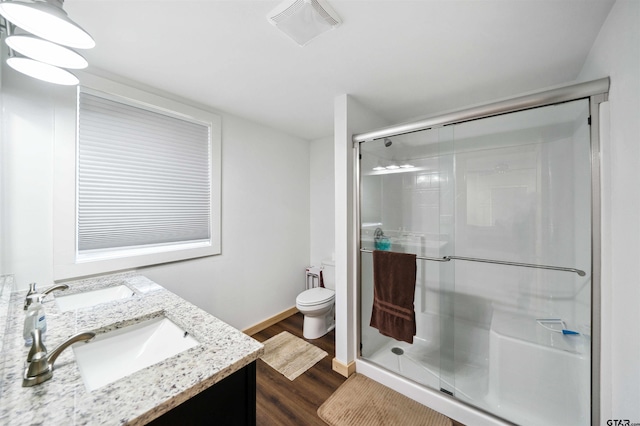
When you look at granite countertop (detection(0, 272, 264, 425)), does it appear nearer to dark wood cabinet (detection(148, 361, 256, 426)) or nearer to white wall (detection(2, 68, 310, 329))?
dark wood cabinet (detection(148, 361, 256, 426))

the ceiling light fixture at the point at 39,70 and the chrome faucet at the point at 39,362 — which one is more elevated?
the ceiling light fixture at the point at 39,70

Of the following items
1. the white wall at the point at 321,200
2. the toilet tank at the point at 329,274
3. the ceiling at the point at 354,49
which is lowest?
the toilet tank at the point at 329,274

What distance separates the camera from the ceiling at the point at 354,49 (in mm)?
1087

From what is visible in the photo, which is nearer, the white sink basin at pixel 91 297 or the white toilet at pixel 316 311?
the white sink basin at pixel 91 297

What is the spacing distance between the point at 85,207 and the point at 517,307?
336 cm

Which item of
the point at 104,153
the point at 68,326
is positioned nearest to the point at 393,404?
the point at 68,326

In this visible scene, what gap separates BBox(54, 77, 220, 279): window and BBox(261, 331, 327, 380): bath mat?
1.10 metres

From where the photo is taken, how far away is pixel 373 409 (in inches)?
60.7

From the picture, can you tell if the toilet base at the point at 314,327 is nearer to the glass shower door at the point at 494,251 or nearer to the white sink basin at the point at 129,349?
the glass shower door at the point at 494,251

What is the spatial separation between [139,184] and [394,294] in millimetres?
2187

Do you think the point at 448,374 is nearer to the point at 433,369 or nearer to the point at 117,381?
the point at 433,369

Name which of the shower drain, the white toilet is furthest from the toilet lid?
the shower drain

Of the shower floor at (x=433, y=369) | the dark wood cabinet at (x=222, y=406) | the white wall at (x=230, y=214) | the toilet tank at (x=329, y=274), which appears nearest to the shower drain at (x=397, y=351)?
the shower floor at (x=433, y=369)

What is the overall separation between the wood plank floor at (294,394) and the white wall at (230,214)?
777 mm
